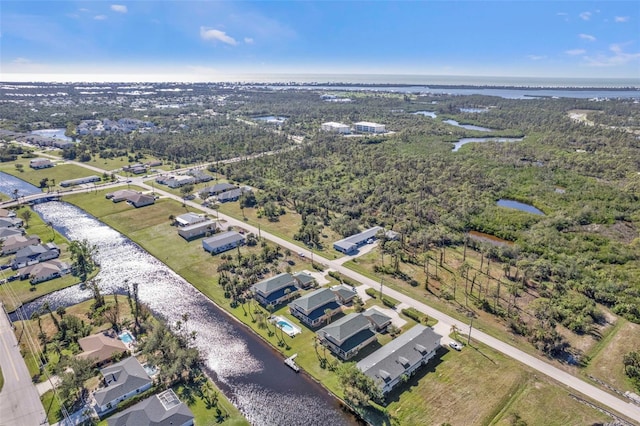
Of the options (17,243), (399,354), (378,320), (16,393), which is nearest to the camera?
(16,393)

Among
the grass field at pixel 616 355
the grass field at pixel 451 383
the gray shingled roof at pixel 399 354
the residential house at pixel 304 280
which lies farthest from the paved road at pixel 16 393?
the grass field at pixel 616 355

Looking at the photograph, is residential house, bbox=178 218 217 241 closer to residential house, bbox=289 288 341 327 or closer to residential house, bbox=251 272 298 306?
residential house, bbox=251 272 298 306

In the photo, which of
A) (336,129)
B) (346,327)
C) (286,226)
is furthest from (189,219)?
(336,129)

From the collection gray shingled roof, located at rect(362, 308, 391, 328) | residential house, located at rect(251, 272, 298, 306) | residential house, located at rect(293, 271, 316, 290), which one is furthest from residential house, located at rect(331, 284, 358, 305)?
residential house, located at rect(251, 272, 298, 306)

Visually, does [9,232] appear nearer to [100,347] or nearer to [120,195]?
[120,195]

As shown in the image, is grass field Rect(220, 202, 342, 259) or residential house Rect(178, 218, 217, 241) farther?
residential house Rect(178, 218, 217, 241)

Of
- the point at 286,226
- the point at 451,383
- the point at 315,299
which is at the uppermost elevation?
the point at 315,299

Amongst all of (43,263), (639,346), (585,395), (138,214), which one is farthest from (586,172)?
(43,263)
